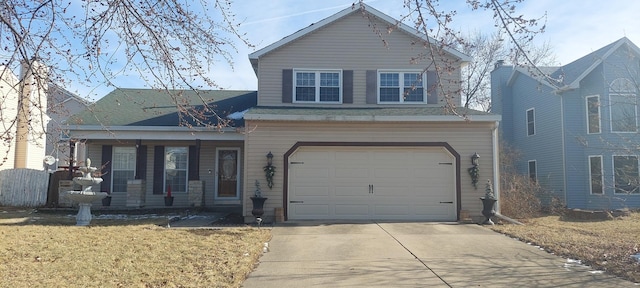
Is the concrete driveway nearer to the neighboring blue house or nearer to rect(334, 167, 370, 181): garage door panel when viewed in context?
rect(334, 167, 370, 181): garage door panel

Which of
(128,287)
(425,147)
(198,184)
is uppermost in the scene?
(425,147)

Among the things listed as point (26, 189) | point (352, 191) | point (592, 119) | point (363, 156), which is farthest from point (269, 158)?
point (592, 119)

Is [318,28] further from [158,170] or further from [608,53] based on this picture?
[608,53]

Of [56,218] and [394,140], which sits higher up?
[394,140]

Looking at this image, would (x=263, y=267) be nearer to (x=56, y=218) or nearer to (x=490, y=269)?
(x=490, y=269)

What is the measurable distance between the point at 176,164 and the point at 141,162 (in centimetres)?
123

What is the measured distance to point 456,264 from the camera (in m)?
7.53

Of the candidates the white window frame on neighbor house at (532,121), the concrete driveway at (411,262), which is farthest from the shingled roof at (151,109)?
the white window frame on neighbor house at (532,121)

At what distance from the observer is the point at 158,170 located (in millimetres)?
17375

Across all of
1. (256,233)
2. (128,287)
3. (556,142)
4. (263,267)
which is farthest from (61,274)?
(556,142)

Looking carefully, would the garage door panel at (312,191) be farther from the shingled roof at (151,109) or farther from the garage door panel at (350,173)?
the shingled roof at (151,109)

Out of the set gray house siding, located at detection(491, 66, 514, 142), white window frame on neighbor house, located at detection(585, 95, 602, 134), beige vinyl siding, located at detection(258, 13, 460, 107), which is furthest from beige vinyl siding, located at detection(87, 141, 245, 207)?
gray house siding, located at detection(491, 66, 514, 142)

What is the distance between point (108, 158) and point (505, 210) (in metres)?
13.9

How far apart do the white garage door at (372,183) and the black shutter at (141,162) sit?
20.7ft
